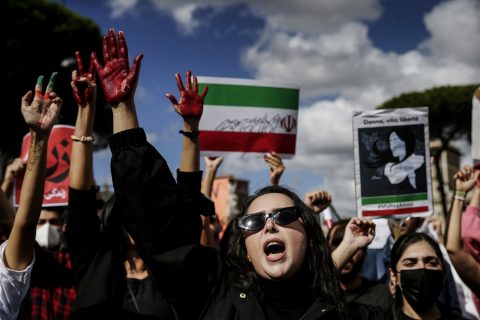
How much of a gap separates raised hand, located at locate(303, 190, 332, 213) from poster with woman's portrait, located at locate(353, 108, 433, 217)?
0.59m

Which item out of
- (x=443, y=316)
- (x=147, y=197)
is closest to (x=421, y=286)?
(x=443, y=316)

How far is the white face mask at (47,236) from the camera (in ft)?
13.5

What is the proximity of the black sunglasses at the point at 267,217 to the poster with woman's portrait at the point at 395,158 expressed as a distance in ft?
6.64

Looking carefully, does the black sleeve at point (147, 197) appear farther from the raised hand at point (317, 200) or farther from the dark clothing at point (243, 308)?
the raised hand at point (317, 200)

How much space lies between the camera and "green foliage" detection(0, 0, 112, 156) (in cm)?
1772

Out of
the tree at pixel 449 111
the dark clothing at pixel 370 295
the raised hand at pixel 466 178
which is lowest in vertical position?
the dark clothing at pixel 370 295

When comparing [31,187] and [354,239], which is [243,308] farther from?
[354,239]

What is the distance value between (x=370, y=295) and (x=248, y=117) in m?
1.68

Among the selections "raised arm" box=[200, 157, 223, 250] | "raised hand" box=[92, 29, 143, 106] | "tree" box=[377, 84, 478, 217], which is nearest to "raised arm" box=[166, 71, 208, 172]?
"raised hand" box=[92, 29, 143, 106]

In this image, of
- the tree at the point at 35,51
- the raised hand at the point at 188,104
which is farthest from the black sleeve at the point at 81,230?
the tree at the point at 35,51

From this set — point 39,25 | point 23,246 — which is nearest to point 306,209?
point 23,246

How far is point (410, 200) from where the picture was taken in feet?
13.0

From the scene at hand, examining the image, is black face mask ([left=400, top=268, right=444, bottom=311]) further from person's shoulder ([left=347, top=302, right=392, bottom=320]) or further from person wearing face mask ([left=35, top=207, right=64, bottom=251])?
person wearing face mask ([left=35, top=207, right=64, bottom=251])

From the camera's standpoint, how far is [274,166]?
394 cm
